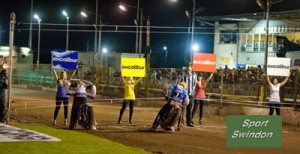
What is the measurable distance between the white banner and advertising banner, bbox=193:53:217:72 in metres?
2.30

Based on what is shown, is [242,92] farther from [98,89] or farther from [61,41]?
[61,41]

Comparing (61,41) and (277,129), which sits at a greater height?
(61,41)

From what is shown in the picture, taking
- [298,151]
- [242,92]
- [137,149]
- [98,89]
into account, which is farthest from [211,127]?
[98,89]

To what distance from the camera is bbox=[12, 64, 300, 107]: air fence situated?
78.0 ft

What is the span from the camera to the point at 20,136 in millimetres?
12352

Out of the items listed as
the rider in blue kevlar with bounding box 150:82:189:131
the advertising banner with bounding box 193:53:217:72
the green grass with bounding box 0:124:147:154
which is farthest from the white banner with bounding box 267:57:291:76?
the green grass with bounding box 0:124:147:154

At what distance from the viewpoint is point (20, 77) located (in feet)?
161

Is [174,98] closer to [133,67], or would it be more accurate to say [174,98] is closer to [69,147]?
[133,67]

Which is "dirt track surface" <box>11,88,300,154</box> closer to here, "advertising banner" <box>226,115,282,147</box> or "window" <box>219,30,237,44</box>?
"advertising banner" <box>226,115,282,147</box>

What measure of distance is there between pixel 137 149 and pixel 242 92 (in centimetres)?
1619

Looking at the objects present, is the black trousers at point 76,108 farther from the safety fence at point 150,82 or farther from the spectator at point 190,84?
the safety fence at point 150,82

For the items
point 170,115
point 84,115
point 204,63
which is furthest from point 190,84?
point 204,63

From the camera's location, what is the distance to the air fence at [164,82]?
2376cm

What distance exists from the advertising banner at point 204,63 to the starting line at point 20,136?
8714mm
